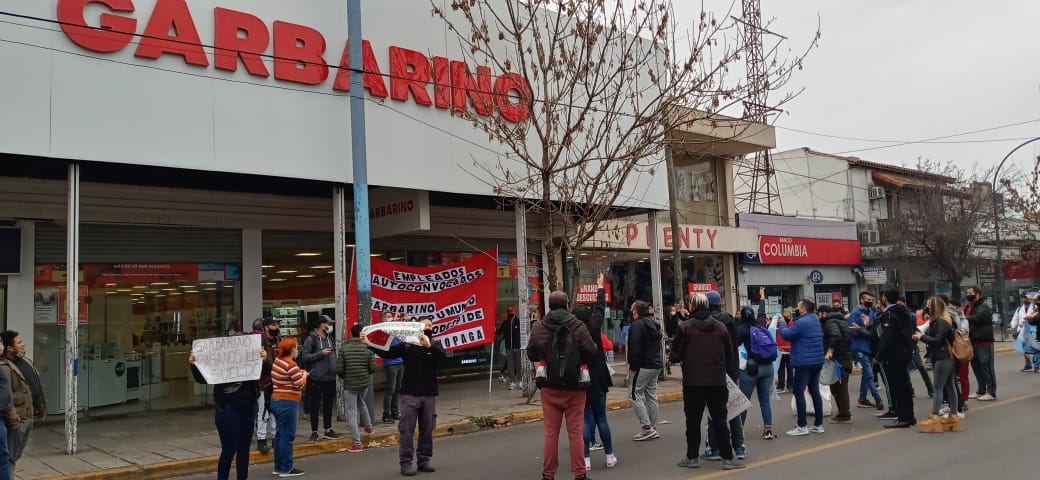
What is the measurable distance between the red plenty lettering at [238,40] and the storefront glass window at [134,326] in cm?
506

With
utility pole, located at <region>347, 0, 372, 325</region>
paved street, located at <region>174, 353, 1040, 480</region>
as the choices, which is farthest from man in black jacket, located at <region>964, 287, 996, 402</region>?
utility pole, located at <region>347, 0, 372, 325</region>

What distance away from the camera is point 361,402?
11.4 metres

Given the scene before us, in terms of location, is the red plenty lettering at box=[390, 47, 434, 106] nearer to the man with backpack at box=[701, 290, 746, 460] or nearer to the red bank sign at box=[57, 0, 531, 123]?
the red bank sign at box=[57, 0, 531, 123]

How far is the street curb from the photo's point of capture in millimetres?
9094

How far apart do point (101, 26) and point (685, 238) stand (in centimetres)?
1818

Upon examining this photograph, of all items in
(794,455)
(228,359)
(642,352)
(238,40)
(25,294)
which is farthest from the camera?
(25,294)

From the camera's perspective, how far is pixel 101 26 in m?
10.2

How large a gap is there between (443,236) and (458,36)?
19.2 feet

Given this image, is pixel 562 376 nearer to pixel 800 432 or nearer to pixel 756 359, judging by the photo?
pixel 756 359

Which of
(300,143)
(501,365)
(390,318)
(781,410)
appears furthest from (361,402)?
(501,365)

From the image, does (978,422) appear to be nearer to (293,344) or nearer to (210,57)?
(293,344)

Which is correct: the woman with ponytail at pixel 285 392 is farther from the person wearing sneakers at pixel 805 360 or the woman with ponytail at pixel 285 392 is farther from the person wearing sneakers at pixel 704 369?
Result: the person wearing sneakers at pixel 805 360

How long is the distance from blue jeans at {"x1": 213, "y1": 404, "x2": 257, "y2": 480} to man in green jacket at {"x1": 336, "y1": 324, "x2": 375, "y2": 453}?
9.66ft

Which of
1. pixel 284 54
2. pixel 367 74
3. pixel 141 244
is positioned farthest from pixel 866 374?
pixel 141 244
